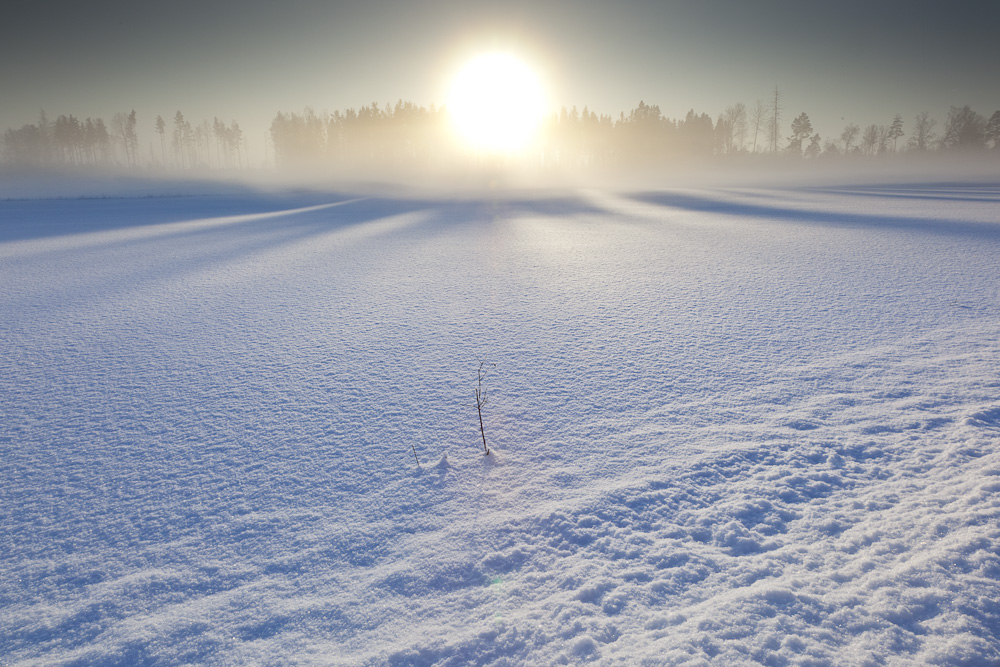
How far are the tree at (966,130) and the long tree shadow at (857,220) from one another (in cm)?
7354

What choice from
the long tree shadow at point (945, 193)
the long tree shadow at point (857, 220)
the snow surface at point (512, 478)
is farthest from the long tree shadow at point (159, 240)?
the long tree shadow at point (945, 193)

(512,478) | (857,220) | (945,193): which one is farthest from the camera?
(945,193)

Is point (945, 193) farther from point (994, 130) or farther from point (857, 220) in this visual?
point (994, 130)

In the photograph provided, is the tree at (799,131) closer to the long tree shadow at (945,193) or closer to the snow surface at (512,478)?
the long tree shadow at (945,193)

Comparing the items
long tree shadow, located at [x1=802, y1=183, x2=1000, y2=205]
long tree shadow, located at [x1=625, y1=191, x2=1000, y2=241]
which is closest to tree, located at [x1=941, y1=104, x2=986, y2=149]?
long tree shadow, located at [x1=802, y1=183, x2=1000, y2=205]

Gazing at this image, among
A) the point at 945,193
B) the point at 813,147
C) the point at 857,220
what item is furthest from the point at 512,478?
the point at 813,147

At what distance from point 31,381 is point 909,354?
8.63m

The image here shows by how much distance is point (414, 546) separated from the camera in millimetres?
2557

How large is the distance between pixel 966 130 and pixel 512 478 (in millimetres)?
94967

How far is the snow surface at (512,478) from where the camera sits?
2074mm

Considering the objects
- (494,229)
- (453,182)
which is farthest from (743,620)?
(453,182)

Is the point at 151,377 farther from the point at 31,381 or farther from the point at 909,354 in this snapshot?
the point at 909,354

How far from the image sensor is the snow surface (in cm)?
207

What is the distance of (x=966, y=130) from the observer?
2579 inches
